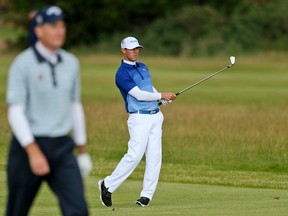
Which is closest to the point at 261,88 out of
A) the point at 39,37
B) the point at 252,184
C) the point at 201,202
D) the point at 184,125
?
the point at 184,125

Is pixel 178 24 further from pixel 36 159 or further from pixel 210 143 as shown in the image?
pixel 36 159

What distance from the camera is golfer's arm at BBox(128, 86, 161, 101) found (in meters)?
12.5

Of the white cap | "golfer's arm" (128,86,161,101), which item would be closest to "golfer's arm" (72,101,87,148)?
"golfer's arm" (128,86,161,101)

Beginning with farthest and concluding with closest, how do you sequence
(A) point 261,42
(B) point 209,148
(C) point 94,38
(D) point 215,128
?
(C) point 94,38 < (A) point 261,42 < (D) point 215,128 < (B) point 209,148

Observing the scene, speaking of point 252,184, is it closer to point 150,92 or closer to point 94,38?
point 150,92

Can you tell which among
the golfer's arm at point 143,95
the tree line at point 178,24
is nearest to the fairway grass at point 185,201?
the golfer's arm at point 143,95

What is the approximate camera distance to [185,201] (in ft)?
42.9

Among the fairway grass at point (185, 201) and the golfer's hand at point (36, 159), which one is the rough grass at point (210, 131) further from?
the golfer's hand at point (36, 159)

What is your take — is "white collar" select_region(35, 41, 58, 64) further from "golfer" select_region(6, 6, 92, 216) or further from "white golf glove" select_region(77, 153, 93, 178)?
"white golf glove" select_region(77, 153, 93, 178)

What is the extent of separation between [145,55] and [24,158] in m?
61.2

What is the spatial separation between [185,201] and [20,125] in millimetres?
5674

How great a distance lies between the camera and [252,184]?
15.6 m

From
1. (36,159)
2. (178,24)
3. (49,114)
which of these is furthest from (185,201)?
(178,24)

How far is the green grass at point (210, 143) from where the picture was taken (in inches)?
525
